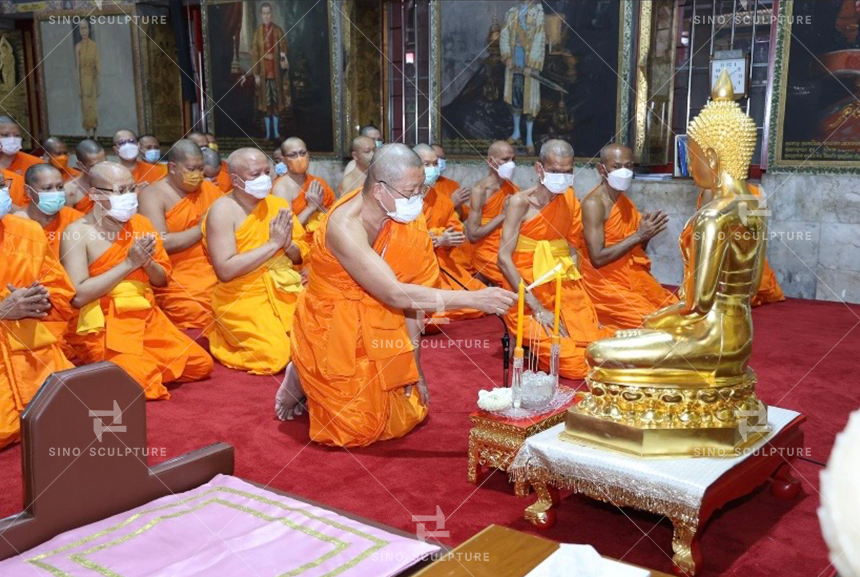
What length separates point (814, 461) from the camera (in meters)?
3.72

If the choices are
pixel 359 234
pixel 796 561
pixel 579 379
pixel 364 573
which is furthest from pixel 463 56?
pixel 364 573

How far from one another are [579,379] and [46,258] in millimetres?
3154

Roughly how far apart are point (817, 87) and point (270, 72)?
694 centimetres

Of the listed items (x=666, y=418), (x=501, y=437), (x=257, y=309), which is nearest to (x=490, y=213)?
(x=257, y=309)

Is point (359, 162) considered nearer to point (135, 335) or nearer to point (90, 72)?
point (135, 335)

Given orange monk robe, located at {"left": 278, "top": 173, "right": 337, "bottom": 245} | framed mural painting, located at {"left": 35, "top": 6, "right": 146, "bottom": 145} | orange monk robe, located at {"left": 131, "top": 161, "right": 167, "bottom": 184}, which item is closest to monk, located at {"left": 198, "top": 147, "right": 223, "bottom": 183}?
orange monk robe, located at {"left": 131, "top": 161, "right": 167, "bottom": 184}

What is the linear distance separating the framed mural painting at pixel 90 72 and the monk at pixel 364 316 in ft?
31.1

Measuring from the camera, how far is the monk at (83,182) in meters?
7.25

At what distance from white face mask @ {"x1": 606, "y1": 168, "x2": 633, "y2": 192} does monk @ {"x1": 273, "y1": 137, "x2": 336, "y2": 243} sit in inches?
108

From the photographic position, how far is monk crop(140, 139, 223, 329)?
21.1 ft

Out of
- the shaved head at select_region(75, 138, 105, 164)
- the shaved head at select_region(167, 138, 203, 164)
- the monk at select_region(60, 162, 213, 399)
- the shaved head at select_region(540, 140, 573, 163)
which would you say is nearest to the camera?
the monk at select_region(60, 162, 213, 399)

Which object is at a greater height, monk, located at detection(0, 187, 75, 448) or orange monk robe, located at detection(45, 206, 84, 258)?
orange monk robe, located at detection(45, 206, 84, 258)

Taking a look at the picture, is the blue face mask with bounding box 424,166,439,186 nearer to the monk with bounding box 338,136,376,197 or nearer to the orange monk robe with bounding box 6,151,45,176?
the monk with bounding box 338,136,376,197

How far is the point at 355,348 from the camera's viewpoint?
4105mm
